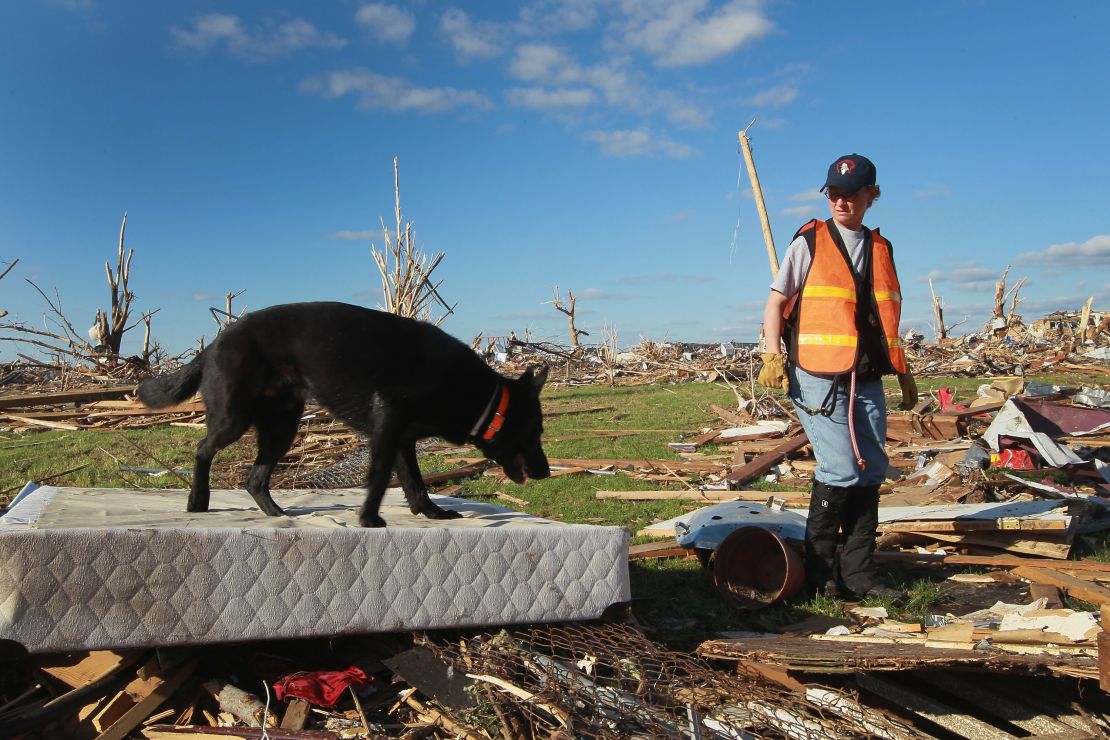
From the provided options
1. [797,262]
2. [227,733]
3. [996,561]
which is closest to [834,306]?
[797,262]

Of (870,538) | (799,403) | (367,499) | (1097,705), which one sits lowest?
(1097,705)

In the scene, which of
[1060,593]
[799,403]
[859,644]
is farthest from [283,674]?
[1060,593]

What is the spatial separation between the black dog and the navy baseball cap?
2.08 meters

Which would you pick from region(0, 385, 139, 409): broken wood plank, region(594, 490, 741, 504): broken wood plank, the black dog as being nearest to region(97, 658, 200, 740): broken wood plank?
the black dog

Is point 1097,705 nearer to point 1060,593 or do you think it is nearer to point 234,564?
point 1060,593

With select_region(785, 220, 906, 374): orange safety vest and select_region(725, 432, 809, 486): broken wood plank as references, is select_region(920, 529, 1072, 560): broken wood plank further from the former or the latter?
select_region(725, 432, 809, 486): broken wood plank

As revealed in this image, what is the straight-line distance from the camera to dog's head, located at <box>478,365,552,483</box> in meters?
4.15

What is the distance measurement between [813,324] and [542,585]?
6.56ft

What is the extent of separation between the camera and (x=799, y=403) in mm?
A: 3963

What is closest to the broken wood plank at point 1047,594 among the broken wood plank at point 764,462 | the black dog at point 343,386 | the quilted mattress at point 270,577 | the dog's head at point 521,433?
the quilted mattress at point 270,577

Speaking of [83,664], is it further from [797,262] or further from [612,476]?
[612,476]

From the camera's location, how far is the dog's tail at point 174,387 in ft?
13.0

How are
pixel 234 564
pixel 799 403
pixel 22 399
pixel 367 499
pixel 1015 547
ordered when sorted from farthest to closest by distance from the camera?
pixel 22 399 → pixel 1015 547 → pixel 799 403 → pixel 367 499 → pixel 234 564

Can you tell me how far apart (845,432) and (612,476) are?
4.19 meters
